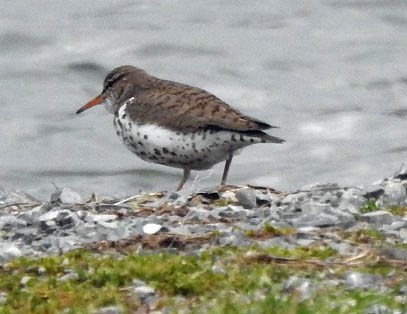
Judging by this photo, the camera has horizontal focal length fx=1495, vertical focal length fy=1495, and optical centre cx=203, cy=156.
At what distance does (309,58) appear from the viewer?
88.2 ft

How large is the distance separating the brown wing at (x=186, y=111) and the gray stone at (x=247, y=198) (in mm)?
2059

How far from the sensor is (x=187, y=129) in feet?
45.5

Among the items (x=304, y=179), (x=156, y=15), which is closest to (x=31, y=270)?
(x=304, y=179)

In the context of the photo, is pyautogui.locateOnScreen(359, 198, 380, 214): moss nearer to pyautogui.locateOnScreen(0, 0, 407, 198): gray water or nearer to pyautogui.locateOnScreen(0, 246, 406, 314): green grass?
pyautogui.locateOnScreen(0, 246, 406, 314): green grass

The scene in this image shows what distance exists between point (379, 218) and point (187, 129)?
403cm

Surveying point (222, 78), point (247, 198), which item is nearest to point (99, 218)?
point (247, 198)

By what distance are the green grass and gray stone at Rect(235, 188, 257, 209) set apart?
210 centimetres

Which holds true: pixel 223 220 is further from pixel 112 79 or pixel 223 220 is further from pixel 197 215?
pixel 112 79

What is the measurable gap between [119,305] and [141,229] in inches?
71.6

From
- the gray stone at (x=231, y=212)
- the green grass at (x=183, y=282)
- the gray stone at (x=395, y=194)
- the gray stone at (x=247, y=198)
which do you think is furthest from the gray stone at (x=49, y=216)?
the gray stone at (x=395, y=194)

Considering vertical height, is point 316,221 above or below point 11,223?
above

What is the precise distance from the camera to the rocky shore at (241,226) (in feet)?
29.0

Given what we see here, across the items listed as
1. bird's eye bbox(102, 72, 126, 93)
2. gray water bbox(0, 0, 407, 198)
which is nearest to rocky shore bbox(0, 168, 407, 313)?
bird's eye bbox(102, 72, 126, 93)

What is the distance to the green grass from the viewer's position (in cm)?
766
